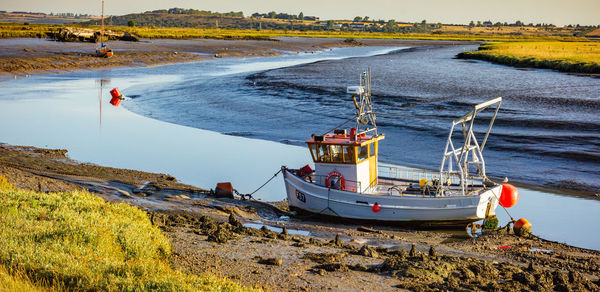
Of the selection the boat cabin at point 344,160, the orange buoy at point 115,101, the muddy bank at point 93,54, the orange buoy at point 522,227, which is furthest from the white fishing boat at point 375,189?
the muddy bank at point 93,54

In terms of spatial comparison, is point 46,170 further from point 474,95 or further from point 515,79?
point 515,79

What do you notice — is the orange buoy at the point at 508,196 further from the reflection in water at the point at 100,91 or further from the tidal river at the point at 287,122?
the reflection in water at the point at 100,91

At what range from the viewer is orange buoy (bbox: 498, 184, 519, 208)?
19.7 metres

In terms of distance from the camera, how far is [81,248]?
38.0ft

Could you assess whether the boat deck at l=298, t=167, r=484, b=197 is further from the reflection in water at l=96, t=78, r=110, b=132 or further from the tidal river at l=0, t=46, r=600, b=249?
the reflection in water at l=96, t=78, r=110, b=132

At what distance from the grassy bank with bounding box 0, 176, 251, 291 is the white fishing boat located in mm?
6642

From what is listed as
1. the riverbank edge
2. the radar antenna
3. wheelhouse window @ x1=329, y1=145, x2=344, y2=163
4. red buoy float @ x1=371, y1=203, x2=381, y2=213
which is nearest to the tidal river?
the radar antenna

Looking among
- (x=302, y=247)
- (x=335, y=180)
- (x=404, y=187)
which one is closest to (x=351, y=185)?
(x=335, y=180)

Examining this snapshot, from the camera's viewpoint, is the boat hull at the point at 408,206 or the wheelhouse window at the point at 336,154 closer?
the boat hull at the point at 408,206

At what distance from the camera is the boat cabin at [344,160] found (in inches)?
799

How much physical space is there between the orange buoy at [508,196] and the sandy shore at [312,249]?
5.88 ft

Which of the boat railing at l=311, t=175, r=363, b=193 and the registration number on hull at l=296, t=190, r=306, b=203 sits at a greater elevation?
the boat railing at l=311, t=175, r=363, b=193

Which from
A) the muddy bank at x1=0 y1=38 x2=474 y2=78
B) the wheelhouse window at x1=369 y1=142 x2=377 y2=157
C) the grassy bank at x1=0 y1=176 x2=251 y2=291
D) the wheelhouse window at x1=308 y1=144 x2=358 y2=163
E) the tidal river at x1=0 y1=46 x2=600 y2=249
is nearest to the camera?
the grassy bank at x1=0 y1=176 x2=251 y2=291

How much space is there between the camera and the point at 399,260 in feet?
44.0
